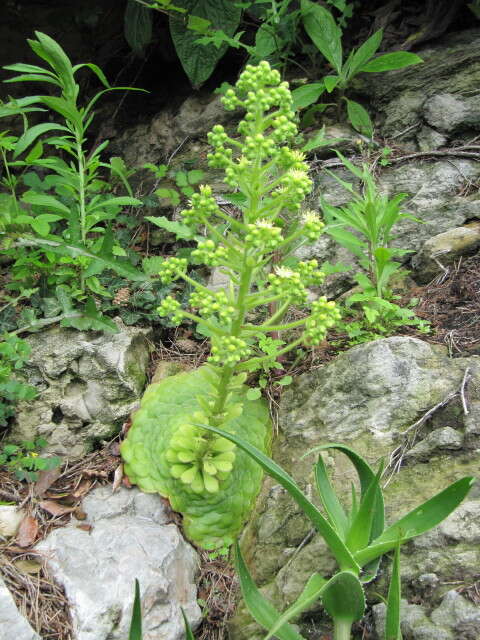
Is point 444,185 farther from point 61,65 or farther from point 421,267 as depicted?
point 61,65

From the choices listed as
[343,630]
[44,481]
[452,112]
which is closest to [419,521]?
[343,630]

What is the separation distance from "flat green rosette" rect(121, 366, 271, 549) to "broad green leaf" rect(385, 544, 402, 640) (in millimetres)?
987

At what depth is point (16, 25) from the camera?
4.41 metres

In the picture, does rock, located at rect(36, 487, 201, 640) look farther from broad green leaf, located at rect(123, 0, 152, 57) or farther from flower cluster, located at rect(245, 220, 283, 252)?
broad green leaf, located at rect(123, 0, 152, 57)

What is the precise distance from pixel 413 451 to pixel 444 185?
201cm

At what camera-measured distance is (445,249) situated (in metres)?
3.19

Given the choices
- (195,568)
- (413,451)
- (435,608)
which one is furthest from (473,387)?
(195,568)

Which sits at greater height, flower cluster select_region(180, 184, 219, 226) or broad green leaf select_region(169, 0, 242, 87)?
broad green leaf select_region(169, 0, 242, 87)

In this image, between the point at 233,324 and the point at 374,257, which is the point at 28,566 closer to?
the point at 233,324

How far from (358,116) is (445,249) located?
134 cm

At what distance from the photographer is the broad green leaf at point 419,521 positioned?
1726 mm

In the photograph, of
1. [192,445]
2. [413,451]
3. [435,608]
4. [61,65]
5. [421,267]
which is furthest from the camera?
[421,267]

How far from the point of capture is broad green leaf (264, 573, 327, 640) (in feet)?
5.23

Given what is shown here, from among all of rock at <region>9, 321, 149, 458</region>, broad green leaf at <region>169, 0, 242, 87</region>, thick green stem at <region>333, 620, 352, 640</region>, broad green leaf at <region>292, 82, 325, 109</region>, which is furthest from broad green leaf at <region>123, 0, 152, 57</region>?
thick green stem at <region>333, 620, 352, 640</region>
